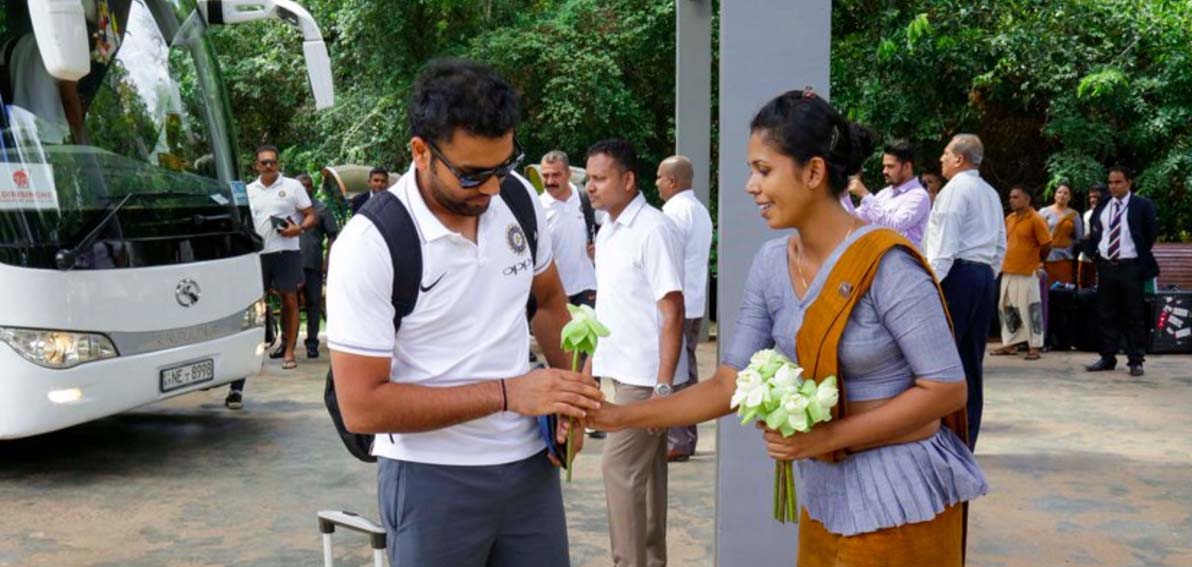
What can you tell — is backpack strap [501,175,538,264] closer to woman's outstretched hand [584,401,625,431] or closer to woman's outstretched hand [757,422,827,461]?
woman's outstretched hand [584,401,625,431]

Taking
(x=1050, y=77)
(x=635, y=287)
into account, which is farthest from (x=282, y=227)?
(x=1050, y=77)

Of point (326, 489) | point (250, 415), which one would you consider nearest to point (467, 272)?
point (326, 489)

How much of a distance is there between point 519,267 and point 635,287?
268cm

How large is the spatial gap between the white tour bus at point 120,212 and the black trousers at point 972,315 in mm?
4492

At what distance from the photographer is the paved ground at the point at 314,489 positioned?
6.45 m

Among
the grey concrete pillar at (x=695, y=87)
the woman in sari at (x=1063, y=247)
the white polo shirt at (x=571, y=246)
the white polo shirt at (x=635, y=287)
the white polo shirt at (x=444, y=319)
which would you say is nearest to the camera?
the white polo shirt at (x=444, y=319)

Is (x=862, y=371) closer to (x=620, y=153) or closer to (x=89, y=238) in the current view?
(x=620, y=153)

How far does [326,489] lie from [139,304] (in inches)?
65.3

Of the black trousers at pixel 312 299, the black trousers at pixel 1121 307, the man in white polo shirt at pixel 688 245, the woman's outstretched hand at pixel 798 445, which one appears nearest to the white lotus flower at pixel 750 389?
the woman's outstretched hand at pixel 798 445

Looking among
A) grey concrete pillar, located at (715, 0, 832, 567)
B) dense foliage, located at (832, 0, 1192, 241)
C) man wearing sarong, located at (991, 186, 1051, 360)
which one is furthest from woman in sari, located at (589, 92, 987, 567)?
dense foliage, located at (832, 0, 1192, 241)

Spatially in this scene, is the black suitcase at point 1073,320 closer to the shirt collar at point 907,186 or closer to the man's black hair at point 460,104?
the shirt collar at point 907,186

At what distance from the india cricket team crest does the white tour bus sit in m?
3.97

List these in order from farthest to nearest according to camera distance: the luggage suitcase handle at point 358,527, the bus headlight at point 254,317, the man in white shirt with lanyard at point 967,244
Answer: the bus headlight at point 254,317, the man in white shirt with lanyard at point 967,244, the luggage suitcase handle at point 358,527

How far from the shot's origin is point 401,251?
285 centimetres
